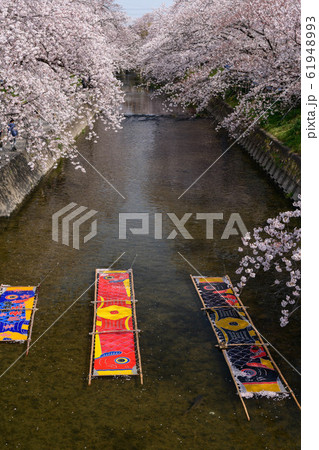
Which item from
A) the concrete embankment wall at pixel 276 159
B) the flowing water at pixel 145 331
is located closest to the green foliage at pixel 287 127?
the concrete embankment wall at pixel 276 159

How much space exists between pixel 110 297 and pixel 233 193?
449 inches

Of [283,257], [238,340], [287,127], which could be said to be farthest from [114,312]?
[287,127]

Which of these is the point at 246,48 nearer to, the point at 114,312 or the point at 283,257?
the point at 283,257

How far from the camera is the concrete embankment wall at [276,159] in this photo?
21484 mm

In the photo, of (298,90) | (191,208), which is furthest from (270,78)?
(191,208)

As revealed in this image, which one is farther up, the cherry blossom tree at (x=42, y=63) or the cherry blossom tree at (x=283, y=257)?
the cherry blossom tree at (x=42, y=63)

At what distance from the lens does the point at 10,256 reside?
1579cm

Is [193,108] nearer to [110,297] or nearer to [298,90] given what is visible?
[298,90]

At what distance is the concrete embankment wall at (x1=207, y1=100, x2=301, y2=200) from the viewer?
21.5 metres

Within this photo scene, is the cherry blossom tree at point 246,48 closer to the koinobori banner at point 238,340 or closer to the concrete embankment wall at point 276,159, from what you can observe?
the concrete embankment wall at point 276,159

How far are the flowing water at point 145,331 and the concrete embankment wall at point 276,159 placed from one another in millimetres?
764

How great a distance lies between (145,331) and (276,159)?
15.5m

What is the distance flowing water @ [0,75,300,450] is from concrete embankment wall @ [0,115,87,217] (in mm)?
602

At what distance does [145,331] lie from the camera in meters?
11.9
